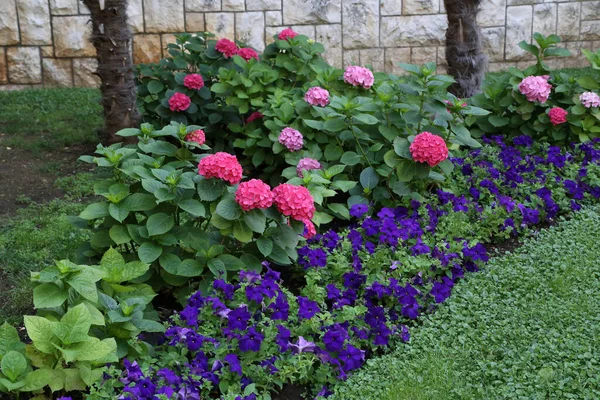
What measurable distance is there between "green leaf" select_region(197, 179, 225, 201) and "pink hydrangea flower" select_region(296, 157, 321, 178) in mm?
1108

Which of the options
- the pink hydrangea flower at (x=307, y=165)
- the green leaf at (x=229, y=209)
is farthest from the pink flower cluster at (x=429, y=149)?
the green leaf at (x=229, y=209)

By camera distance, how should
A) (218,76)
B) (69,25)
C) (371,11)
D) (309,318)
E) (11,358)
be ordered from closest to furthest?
(11,358)
(309,318)
(218,76)
(69,25)
(371,11)

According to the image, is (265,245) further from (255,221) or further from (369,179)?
(369,179)

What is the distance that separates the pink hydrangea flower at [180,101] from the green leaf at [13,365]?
326 centimetres

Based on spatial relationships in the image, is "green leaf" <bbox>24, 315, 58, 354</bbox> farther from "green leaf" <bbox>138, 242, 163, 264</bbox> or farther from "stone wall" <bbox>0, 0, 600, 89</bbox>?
"stone wall" <bbox>0, 0, 600, 89</bbox>

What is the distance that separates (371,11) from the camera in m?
8.88

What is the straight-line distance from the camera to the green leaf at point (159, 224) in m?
3.20

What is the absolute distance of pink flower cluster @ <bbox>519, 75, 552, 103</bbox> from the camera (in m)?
5.36

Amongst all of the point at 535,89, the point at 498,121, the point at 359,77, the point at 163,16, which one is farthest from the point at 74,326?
the point at 163,16

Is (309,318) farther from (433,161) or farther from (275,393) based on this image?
(433,161)

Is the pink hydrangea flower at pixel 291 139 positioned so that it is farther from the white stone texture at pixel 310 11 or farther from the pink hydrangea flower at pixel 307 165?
the white stone texture at pixel 310 11

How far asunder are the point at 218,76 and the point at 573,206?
267 centimetres

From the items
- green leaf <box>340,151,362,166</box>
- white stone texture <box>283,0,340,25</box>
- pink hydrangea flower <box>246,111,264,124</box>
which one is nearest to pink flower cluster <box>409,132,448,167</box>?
green leaf <box>340,151,362,166</box>

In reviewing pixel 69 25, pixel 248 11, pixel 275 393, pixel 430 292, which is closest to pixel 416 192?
pixel 430 292
